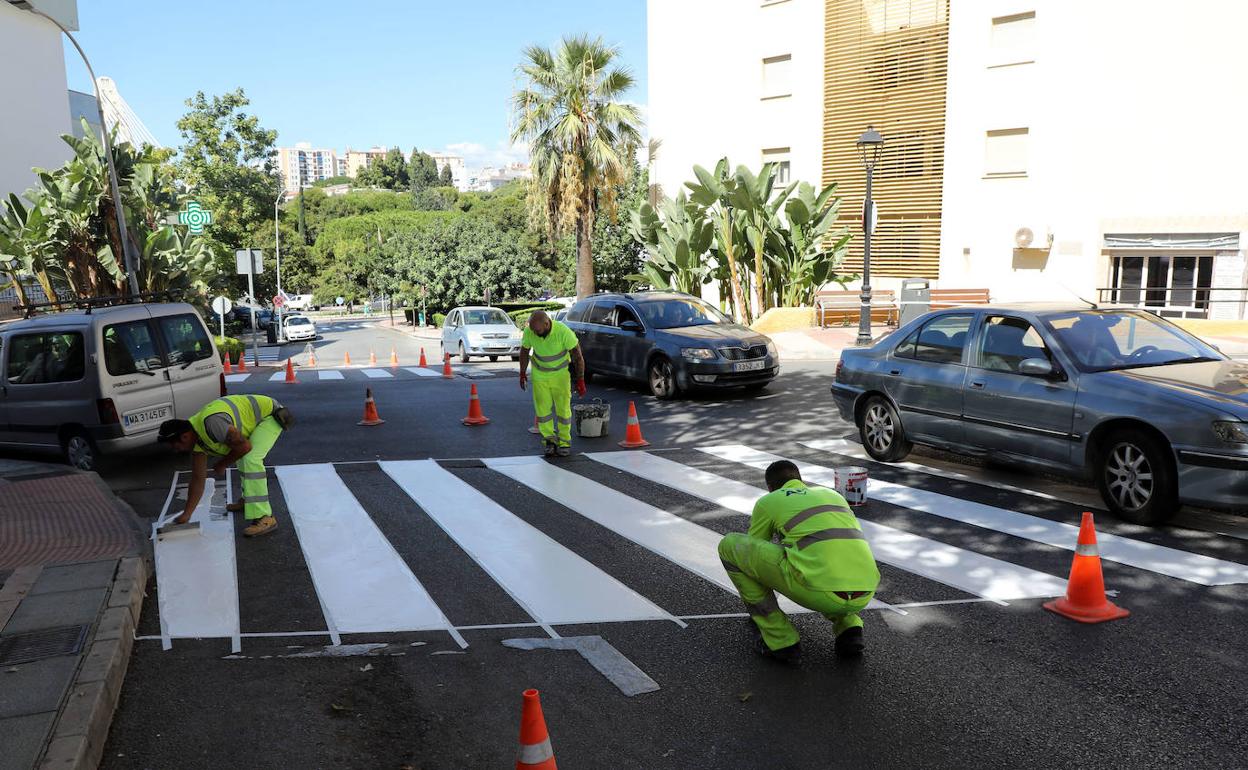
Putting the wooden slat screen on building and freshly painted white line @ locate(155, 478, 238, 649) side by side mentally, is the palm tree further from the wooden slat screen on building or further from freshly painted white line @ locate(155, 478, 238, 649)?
freshly painted white line @ locate(155, 478, 238, 649)

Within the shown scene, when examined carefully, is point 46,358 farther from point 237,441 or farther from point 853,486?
point 853,486

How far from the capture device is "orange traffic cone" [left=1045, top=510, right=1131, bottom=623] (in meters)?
5.54

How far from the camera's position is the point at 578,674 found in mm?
4996

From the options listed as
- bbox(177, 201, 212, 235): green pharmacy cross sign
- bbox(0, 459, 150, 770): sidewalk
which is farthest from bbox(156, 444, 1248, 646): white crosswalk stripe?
bbox(177, 201, 212, 235): green pharmacy cross sign

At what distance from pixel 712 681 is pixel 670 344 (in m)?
10.4

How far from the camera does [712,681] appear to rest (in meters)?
4.87

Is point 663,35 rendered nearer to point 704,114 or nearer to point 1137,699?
point 704,114

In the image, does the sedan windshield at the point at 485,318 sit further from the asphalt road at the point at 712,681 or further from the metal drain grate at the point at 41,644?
the metal drain grate at the point at 41,644

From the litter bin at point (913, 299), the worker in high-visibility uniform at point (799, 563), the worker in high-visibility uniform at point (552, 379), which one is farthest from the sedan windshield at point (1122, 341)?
the litter bin at point (913, 299)

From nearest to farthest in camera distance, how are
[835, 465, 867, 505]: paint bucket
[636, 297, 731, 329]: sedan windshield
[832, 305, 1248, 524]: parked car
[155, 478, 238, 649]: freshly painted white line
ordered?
[155, 478, 238, 649]: freshly painted white line → [832, 305, 1248, 524]: parked car → [835, 465, 867, 505]: paint bucket → [636, 297, 731, 329]: sedan windshield

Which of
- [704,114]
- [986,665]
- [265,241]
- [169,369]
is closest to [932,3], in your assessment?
[704,114]

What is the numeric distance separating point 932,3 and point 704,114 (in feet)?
29.1

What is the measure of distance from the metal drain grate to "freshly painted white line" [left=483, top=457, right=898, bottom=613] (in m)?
3.74

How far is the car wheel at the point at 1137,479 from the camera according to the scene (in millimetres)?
7133
